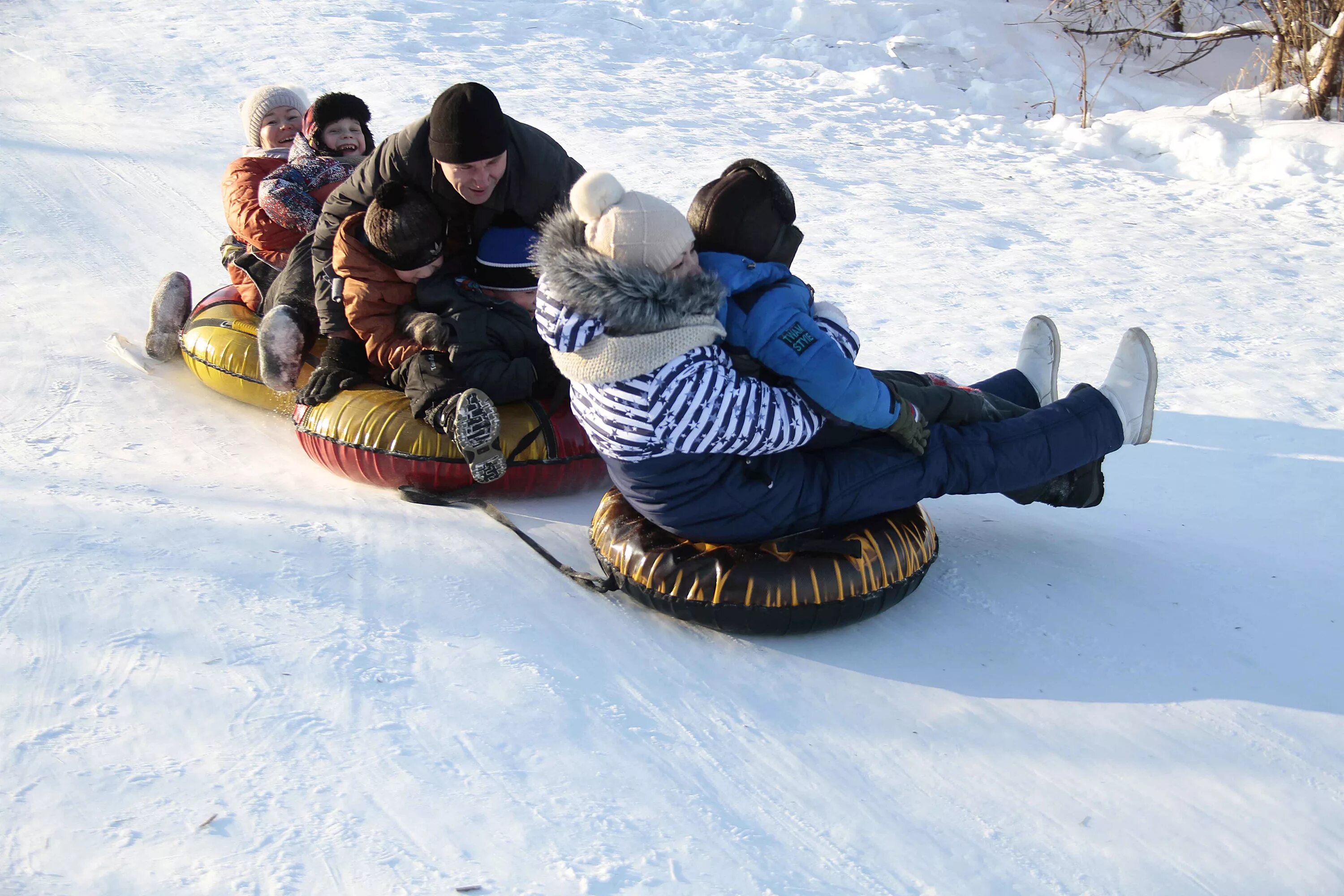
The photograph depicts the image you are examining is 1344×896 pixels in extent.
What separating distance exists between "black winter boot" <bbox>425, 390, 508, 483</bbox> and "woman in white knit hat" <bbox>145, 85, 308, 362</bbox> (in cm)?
150

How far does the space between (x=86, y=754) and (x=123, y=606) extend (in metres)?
0.61

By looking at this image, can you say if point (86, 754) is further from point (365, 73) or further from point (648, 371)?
point (365, 73)

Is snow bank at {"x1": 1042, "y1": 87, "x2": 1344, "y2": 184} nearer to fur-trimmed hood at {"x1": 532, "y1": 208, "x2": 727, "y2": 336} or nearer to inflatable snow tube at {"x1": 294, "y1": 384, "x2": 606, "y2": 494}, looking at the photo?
inflatable snow tube at {"x1": 294, "y1": 384, "x2": 606, "y2": 494}

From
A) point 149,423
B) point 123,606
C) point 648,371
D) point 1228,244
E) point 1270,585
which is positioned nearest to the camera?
point 648,371

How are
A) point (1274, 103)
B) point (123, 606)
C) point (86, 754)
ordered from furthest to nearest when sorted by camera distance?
point (1274, 103) < point (123, 606) < point (86, 754)

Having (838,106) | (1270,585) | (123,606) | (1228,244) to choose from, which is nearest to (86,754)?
(123,606)

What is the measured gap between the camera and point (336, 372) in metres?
3.84

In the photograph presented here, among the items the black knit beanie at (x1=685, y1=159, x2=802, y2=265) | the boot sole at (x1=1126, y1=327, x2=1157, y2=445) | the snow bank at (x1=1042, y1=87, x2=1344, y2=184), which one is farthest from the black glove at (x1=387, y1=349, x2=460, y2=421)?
the snow bank at (x1=1042, y1=87, x2=1344, y2=184)

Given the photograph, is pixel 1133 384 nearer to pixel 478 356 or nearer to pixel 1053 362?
pixel 1053 362

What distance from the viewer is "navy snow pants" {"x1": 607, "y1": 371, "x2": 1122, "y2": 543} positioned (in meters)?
→ 2.88

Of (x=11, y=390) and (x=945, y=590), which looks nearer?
(x=945, y=590)

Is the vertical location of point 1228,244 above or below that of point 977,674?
above

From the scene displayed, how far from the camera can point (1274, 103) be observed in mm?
6918

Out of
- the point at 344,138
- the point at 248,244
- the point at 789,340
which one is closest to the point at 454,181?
the point at 344,138
